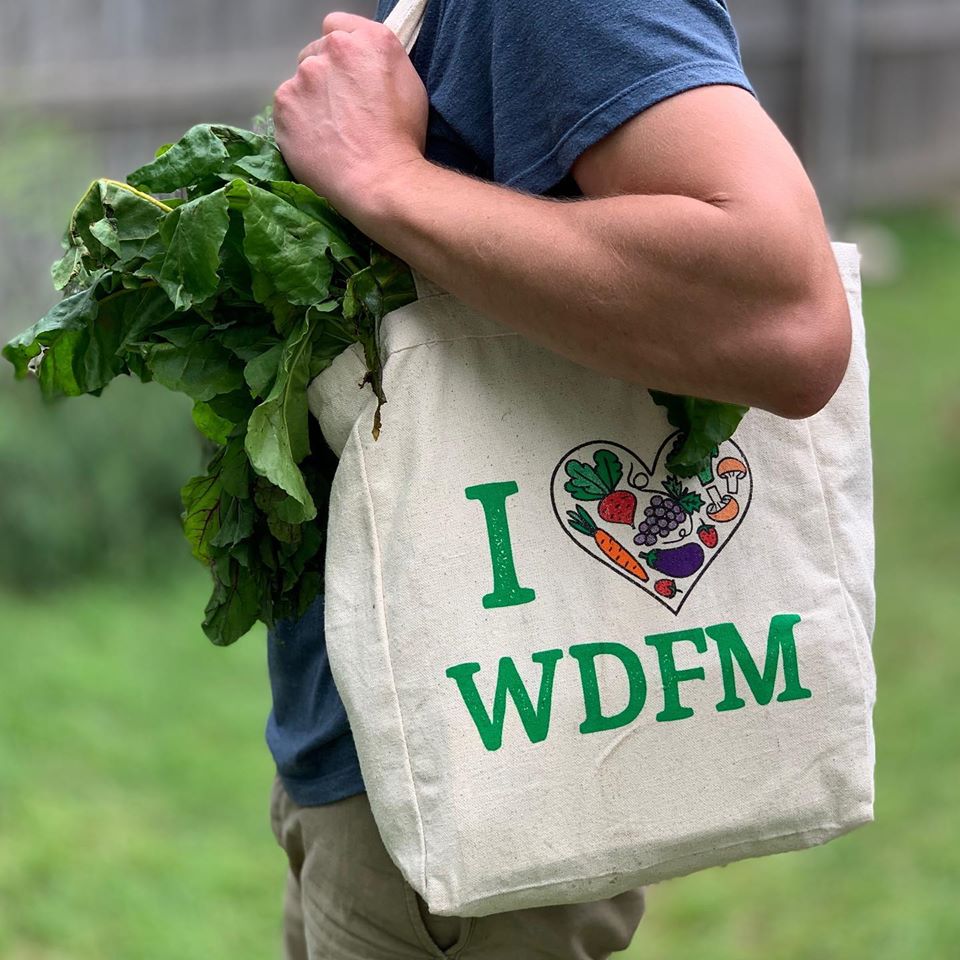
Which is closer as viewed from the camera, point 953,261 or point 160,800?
point 160,800

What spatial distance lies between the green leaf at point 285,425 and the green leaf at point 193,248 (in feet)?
0.36

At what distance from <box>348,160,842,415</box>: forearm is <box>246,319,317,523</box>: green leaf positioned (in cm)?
16

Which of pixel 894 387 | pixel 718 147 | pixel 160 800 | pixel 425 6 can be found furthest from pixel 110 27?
pixel 718 147

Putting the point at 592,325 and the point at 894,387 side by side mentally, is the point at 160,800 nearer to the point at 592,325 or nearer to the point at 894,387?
the point at 592,325

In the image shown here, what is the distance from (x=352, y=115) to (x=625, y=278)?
15.3 inches

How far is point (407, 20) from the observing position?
1625 millimetres

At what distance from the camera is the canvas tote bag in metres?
1.51

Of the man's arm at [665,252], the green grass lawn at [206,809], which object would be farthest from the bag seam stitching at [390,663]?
the green grass lawn at [206,809]

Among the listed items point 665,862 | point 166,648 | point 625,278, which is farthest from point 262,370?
point 166,648

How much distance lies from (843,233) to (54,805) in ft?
24.3

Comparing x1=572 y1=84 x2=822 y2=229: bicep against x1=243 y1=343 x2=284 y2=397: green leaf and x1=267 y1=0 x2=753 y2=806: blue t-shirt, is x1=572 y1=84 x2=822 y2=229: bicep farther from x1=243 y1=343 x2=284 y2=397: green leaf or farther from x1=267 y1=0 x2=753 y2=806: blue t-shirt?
x1=243 y1=343 x2=284 y2=397: green leaf

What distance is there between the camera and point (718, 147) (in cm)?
136

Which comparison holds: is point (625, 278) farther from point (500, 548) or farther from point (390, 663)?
point (390, 663)

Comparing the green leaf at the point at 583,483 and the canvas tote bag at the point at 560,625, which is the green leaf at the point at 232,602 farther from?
the green leaf at the point at 583,483
